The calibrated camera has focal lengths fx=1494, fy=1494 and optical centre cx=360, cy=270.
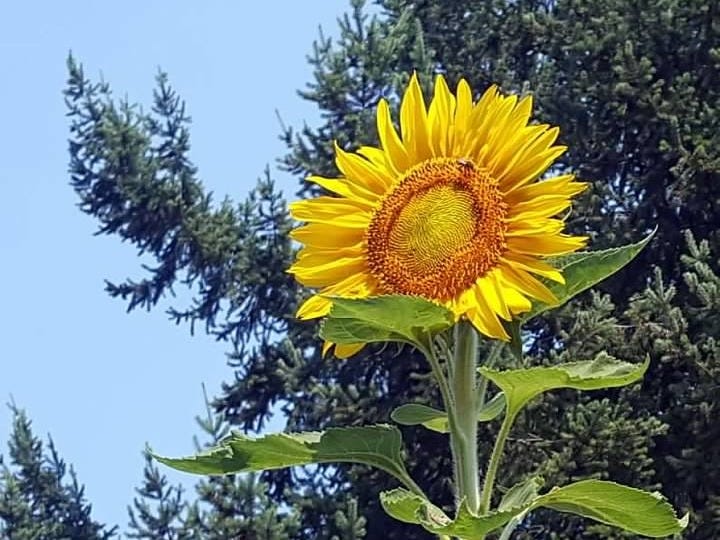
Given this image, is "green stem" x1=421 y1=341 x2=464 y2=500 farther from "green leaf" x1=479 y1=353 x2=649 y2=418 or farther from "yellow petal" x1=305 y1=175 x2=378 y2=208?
"yellow petal" x1=305 y1=175 x2=378 y2=208

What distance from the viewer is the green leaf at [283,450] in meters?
1.62

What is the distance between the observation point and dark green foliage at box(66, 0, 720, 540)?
8.63 meters

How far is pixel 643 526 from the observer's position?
1558 mm

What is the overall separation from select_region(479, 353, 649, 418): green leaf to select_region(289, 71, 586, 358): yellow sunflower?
0.22 ft

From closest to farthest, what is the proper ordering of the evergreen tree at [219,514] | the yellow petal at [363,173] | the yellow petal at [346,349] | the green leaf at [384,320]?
the green leaf at [384,320] < the yellow petal at [346,349] < the yellow petal at [363,173] < the evergreen tree at [219,514]

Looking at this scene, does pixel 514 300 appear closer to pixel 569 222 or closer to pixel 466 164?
pixel 466 164

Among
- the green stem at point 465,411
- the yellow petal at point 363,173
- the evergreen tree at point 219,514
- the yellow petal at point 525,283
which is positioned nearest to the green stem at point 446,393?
the green stem at point 465,411

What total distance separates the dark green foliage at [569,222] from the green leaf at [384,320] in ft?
22.5

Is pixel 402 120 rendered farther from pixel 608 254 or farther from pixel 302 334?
pixel 302 334

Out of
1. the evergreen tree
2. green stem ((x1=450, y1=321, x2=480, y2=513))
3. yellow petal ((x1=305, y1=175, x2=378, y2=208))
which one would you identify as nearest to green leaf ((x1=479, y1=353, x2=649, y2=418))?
green stem ((x1=450, y1=321, x2=480, y2=513))

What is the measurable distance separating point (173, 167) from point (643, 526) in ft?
31.0

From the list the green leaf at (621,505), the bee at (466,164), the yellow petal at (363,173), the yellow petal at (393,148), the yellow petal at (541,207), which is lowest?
the green leaf at (621,505)

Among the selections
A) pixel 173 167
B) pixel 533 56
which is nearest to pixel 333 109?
pixel 173 167

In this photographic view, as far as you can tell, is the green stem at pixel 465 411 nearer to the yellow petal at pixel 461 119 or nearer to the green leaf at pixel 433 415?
the green leaf at pixel 433 415
